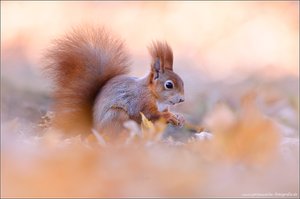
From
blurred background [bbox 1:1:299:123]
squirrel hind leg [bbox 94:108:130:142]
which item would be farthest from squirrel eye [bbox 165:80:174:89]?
blurred background [bbox 1:1:299:123]

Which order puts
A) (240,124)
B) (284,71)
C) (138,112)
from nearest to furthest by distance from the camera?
1. (240,124)
2. (138,112)
3. (284,71)

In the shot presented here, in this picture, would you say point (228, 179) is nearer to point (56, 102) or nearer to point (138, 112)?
point (138, 112)

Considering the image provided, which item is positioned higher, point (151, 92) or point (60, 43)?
point (60, 43)

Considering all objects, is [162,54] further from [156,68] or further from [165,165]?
[165,165]

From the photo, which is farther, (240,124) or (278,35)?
(278,35)

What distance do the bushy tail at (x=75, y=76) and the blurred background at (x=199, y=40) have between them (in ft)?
7.56

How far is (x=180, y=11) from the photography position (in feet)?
28.4

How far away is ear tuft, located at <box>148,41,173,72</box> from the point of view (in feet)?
13.3

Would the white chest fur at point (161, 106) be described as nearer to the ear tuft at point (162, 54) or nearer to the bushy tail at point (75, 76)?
the ear tuft at point (162, 54)

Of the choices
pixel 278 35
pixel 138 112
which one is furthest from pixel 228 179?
pixel 278 35

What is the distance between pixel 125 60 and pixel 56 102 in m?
0.51

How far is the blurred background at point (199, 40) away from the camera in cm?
725

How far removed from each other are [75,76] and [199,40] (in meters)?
4.15

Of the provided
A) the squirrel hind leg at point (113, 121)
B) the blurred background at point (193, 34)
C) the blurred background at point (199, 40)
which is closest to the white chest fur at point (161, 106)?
the squirrel hind leg at point (113, 121)
